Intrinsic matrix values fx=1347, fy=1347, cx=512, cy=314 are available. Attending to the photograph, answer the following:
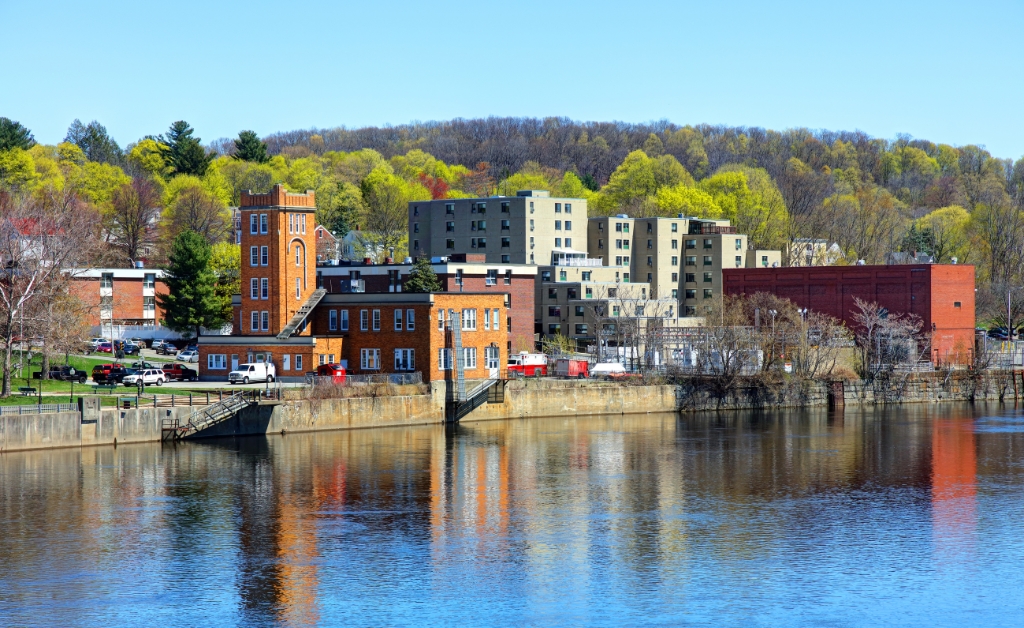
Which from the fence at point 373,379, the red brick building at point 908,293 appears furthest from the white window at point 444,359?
the red brick building at point 908,293

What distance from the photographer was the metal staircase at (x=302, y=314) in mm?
90875

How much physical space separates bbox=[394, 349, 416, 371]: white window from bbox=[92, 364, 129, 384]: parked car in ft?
59.5

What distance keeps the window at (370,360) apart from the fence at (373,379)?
8.63 feet

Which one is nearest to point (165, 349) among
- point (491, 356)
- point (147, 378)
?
point (147, 378)

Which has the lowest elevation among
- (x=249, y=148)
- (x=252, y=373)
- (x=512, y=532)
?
(x=512, y=532)

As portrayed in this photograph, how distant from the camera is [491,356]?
9200cm

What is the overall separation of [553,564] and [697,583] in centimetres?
537

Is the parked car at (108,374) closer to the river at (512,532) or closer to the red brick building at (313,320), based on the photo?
the red brick building at (313,320)

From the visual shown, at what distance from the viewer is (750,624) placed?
4056cm

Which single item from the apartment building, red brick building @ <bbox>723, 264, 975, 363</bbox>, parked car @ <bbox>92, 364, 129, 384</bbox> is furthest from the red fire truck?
the apartment building

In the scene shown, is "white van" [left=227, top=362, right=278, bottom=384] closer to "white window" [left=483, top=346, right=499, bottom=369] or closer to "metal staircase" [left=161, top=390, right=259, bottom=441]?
"metal staircase" [left=161, top=390, right=259, bottom=441]

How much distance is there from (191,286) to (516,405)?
36.6 meters

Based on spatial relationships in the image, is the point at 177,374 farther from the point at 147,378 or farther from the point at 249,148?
the point at 249,148

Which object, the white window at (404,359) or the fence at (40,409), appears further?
the white window at (404,359)
